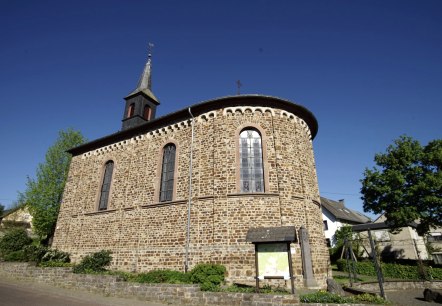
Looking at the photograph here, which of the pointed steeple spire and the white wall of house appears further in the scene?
the white wall of house

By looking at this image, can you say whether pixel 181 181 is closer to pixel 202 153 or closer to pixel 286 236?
pixel 202 153

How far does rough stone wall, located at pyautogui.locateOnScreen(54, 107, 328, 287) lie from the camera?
1223cm

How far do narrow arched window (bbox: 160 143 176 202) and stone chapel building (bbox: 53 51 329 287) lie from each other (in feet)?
0.21

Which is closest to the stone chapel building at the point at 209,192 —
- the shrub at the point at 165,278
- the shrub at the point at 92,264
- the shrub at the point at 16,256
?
the shrub at the point at 92,264

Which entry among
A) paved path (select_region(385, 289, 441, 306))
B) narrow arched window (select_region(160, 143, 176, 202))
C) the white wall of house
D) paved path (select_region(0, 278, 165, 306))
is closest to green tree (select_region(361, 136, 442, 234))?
paved path (select_region(385, 289, 441, 306))

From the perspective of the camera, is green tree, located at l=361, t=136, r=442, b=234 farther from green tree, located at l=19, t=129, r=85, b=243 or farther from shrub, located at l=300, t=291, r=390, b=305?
green tree, located at l=19, t=129, r=85, b=243

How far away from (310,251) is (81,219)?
1469 cm

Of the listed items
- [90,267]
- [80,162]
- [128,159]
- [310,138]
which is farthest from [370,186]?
[80,162]

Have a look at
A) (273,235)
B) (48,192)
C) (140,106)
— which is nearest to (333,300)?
(273,235)

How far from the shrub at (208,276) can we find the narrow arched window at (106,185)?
9.47m

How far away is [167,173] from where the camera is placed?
15.4 meters

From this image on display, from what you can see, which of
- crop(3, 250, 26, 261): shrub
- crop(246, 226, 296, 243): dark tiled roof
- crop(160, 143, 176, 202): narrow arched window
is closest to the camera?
crop(246, 226, 296, 243): dark tiled roof

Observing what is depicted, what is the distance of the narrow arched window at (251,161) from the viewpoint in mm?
13133

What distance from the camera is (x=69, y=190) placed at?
19.9 m
